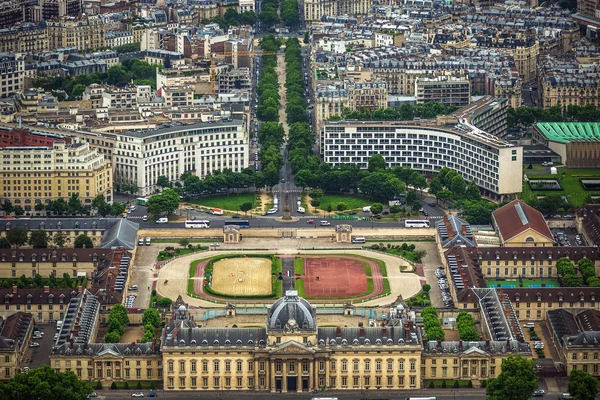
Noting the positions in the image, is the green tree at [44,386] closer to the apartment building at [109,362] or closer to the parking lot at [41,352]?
the apartment building at [109,362]

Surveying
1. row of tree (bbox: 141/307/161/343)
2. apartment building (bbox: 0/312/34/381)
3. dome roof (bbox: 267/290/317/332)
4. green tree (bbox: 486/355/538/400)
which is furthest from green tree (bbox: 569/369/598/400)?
apartment building (bbox: 0/312/34/381)

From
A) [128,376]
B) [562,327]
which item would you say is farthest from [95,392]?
[562,327]

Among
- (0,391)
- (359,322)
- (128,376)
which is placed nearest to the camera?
(0,391)

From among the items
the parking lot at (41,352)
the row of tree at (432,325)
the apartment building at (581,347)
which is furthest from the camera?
the row of tree at (432,325)

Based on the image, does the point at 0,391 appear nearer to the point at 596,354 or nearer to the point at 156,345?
the point at 156,345

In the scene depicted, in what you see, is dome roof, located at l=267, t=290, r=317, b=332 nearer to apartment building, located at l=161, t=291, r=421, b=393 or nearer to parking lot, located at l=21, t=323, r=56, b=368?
apartment building, located at l=161, t=291, r=421, b=393

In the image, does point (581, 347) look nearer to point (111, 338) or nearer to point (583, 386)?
point (583, 386)

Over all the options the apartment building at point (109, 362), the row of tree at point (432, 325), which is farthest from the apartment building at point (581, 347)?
the apartment building at point (109, 362)

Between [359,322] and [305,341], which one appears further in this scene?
[359,322]
